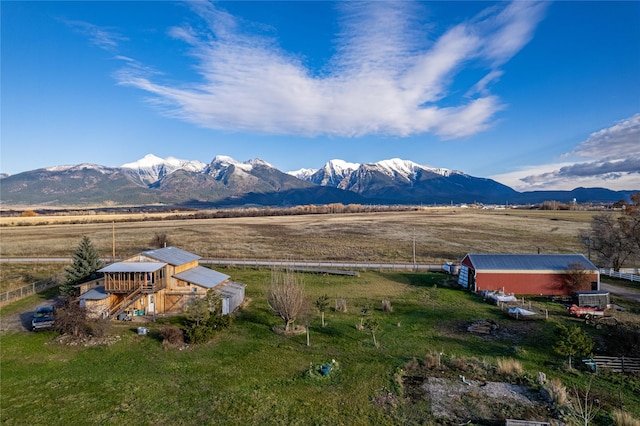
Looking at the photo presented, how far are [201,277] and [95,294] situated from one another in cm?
933

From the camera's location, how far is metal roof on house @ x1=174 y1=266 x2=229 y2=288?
1342 inches

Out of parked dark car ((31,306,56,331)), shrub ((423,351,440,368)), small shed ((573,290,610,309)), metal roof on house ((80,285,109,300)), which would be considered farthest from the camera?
small shed ((573,290,610,309))

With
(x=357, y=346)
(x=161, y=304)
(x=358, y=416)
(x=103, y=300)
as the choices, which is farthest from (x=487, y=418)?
(x=103, y=300)

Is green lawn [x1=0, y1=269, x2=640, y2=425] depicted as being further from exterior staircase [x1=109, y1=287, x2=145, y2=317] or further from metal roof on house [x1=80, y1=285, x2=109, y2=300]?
metal roof on house [x1=80, y1=285, x2=109, y2=300]

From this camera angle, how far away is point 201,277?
1419 inches

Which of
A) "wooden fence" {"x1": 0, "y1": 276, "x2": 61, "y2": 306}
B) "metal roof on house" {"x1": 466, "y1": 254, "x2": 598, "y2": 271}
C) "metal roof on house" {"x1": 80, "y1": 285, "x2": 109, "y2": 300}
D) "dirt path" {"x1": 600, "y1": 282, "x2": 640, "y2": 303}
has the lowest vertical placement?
"wooden fence" {"x1": 0, "y1": 276, "x2": 61, "y2": 306}

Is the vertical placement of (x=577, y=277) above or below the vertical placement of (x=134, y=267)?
below

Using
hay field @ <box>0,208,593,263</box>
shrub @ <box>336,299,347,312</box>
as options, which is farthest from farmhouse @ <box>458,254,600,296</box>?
hay field @ <box>0,208,593,263</box>

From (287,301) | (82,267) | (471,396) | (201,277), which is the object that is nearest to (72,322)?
(201,277)

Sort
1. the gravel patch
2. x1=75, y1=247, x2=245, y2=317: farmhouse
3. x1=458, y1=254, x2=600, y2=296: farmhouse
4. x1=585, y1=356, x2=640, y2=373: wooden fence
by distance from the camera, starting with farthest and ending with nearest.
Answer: x1=458, y1=254, x2=600, y2=296: farmhouse
x1=75, y1=247, x2=245, y2=317: farmhouse
x1=585, y1=356, x2=640, y2=373: wooden fence
the gravel patch

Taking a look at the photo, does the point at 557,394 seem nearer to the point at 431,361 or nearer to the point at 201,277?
the point at 431,361

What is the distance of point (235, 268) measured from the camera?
5381 centimetres

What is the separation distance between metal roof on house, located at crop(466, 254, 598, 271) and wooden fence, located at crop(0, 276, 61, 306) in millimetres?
52204

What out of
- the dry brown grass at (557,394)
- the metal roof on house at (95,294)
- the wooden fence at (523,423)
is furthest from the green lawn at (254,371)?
the metal roof on house at (95,294)
